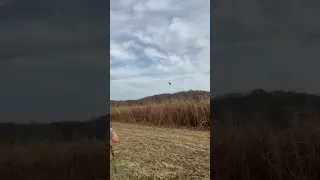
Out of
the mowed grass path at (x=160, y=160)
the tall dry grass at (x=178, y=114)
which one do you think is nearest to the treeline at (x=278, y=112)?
the mowed grass path at (x=160, y=160)

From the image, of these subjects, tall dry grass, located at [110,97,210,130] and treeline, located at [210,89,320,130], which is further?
tall dry grass, located at [110,97,210,130]

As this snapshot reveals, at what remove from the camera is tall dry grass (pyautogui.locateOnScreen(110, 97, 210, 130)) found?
8.42 m

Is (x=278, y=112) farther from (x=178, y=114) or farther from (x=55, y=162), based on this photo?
(x=178, y=114)

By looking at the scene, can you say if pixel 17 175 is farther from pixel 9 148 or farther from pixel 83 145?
pixel 83 145

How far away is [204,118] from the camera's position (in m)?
8.31

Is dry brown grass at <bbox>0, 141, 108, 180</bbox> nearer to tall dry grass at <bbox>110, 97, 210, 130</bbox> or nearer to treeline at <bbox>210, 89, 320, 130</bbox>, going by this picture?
treeline at <bbox>210, 89, 320, 130</bbox>

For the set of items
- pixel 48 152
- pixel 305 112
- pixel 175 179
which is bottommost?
pixel 175 179

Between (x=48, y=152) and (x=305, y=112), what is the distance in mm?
2047

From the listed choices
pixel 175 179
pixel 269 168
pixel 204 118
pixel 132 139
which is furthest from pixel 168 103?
pixel 269 168

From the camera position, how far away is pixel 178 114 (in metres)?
8.88

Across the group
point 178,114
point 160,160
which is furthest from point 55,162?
point 178,114

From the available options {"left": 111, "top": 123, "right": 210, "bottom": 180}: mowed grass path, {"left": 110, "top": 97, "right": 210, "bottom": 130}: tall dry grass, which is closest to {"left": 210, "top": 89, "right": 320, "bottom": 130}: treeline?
{"left": 111, "top": 123, "right": 210, "bottom": 180}: mowed grass path

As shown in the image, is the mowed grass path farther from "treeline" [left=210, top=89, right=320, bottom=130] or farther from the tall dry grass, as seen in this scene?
the tall dry grass

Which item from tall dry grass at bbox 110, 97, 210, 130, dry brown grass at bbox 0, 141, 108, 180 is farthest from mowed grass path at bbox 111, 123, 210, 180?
tall dry grass at bbox 110, 97, 210, 130
